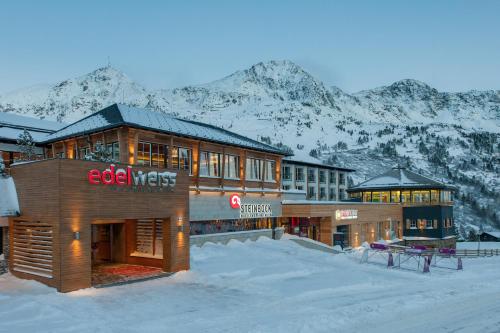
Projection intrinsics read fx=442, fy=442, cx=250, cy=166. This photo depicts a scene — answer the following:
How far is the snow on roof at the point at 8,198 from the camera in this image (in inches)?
768

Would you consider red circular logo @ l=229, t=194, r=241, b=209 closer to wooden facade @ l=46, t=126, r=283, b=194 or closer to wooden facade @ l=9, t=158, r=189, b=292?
wooden facade @ l=46, t=126, r=283, b=194

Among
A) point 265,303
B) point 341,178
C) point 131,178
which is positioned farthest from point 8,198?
point 341,178

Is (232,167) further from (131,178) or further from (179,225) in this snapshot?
(131,178)

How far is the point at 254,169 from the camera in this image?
1442 inches

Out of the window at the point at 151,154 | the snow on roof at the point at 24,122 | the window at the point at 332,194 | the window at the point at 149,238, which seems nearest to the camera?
the window at the point at 149,238

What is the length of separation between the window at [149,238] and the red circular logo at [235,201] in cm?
941

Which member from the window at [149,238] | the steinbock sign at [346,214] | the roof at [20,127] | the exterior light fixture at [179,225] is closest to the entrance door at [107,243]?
the window at [149,238]

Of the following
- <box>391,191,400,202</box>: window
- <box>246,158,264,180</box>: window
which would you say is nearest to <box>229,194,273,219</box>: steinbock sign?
<box>246,158,264,180</box>: window

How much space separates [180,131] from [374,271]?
15207mm

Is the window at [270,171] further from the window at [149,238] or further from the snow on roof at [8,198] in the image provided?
the snow on roof at [8,198]

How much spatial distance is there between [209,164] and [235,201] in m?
3.79

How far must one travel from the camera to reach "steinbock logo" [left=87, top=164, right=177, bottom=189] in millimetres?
19562

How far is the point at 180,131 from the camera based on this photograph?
96.9 ft

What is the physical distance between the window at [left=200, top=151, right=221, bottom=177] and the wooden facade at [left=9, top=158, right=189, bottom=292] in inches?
387
